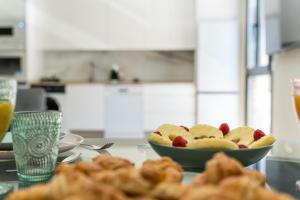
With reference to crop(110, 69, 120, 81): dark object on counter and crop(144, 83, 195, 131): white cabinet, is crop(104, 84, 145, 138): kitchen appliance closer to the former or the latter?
crop(144, 83, 195, 131): white cabinet

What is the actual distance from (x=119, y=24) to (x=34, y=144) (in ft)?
14.9

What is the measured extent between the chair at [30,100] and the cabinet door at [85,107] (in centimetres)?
240

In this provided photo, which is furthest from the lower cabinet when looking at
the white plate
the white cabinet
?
the white plate

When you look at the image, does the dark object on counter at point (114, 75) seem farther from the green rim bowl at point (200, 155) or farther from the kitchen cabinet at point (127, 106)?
the green rim bowl at point (200, 155)

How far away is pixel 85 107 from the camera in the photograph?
4.88m

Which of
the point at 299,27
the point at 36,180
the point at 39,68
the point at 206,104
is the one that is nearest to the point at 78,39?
the point at 39,68

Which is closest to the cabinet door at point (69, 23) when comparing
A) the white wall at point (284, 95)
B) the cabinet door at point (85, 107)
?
the cabinet door at point (85, 107)

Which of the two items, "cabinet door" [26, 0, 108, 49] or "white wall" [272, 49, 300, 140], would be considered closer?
"white wall" [272, 49, 300, 140]

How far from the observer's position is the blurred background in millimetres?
4594

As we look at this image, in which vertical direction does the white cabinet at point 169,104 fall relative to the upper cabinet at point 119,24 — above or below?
below

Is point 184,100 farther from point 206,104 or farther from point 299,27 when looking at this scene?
point 299,27

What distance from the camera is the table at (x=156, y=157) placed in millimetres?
656

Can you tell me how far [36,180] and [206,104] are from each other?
161 inches

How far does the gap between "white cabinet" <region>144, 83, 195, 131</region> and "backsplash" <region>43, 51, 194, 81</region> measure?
24.0 inches
